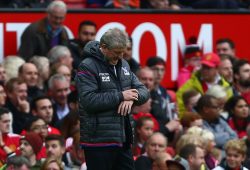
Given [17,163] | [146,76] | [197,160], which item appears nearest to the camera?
[17,163]

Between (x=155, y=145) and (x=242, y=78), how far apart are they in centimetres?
380

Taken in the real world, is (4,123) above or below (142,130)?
above

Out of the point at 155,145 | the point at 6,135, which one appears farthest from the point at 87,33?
the point at 6,135

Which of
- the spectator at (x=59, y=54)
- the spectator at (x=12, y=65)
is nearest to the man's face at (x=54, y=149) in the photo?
the spectator at (x=12, y=65)

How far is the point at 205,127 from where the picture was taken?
1766 cm

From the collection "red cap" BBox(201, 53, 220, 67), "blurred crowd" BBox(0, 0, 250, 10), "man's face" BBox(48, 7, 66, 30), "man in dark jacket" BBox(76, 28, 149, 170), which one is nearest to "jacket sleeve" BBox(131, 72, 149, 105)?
"man in dark jacket" BBox(76, 28, 149, 170)

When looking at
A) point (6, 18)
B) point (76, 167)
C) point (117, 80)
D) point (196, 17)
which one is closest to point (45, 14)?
point (6, 18)

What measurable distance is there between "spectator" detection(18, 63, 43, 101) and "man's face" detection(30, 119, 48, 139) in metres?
1.04

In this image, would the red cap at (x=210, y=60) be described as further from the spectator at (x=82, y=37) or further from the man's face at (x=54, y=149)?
the man's face at (x=54, y=149)

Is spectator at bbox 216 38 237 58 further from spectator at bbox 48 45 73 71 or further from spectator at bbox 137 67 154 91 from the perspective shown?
spectator at bbox 48 45 73 71

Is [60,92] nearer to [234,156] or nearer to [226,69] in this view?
[234,156]

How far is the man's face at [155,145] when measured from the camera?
16016 mm

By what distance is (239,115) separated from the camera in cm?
1822

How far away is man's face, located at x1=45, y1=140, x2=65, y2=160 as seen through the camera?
15477 millimetres
